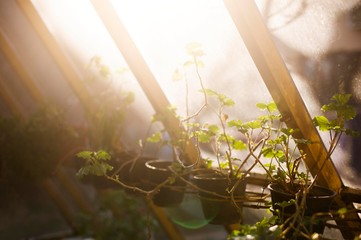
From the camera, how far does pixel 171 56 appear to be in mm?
2551

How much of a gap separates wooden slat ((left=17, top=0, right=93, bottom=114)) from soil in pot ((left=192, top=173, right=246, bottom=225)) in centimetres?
161

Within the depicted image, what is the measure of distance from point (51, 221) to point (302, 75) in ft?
14.6

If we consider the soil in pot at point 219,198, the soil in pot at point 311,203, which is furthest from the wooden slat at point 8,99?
the soil in pot at point 311,203

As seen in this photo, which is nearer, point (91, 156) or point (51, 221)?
point (91, 156)

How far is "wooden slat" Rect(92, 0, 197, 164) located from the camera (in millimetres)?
2400

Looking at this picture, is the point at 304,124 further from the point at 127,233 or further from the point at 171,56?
the point at 127,233

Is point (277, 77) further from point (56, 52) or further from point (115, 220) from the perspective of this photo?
point (115, 220)

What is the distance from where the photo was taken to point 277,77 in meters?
1.79

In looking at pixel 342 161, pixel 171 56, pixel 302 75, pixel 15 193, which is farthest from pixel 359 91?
pixel 15 193

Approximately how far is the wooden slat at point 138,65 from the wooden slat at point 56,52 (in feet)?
2.96

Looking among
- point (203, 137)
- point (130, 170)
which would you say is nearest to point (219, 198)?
point (203, 137)

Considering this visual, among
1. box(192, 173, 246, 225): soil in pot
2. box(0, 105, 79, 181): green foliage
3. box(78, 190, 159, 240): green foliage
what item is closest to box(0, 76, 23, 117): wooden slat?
box(0, 105, 79, 181): green foliage

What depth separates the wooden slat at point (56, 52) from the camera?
3.14 metres

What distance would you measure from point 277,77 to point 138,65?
1054 millimetres
